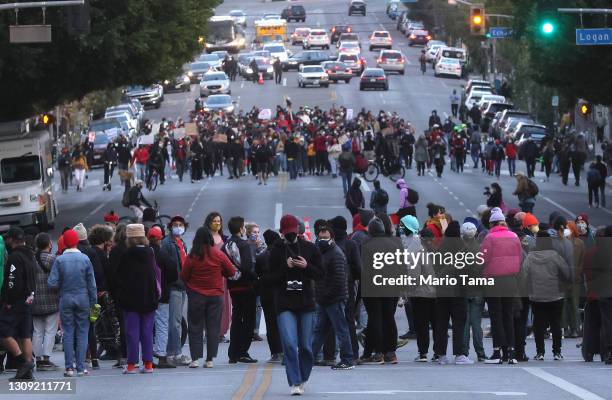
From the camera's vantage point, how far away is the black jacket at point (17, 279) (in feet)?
62.6

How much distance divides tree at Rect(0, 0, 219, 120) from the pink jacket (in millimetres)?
26774

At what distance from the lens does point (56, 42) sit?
155ft

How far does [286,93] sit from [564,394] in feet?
264

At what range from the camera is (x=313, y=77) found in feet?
321

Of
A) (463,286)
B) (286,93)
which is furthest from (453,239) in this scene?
(286,93)

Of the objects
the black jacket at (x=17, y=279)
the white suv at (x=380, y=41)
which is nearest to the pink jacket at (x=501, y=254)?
the black jacket at (x=17, y=279)

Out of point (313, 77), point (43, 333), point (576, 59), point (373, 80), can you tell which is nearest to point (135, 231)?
point (43, 333)

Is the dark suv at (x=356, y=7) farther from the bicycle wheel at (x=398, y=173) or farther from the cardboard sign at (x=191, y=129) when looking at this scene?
the bicycle wheel at (x=398, y=173)

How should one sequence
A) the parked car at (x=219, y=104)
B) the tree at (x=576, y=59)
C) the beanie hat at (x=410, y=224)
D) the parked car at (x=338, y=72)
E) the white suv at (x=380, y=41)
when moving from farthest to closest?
the white suv at (x=380, y=41) → the parked car at (x=338, y=72) → the parked car at (x=219, y=104) → the tree at (x=576, y=59) → the beanie hat at (x=410, y=224)

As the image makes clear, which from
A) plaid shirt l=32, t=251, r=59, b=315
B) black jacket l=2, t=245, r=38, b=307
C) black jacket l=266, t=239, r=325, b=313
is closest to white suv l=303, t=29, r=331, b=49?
plaid shirt l=32, t=251, r=59, b=315

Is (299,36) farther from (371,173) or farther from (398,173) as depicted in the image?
(371,173)

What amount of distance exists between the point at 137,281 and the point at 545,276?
4.83 m

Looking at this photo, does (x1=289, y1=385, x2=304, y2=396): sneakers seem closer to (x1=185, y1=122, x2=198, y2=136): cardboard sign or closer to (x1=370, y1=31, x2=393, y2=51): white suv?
(x1=185, y1=122, x2=198, y2=136): cardboard sign

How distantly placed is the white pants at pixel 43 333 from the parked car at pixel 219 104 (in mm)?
63465
